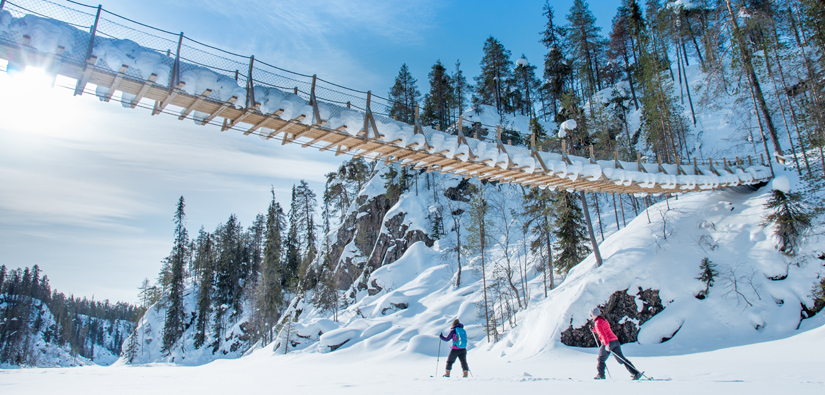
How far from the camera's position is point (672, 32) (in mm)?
41656

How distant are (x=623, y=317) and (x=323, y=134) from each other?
12.9 meters

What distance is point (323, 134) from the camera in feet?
26.3

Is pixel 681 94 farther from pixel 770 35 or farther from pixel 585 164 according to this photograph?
pixel 585 164

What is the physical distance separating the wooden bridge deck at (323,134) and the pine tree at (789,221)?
4460mm

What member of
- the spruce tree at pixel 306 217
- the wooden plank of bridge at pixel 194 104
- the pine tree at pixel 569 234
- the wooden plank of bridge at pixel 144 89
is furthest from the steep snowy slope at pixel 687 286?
the spruce tree at pixel 306 217

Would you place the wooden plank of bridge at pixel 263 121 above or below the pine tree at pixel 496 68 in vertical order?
below

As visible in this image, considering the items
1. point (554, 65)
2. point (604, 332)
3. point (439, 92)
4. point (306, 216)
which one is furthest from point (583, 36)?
point (604, 332)

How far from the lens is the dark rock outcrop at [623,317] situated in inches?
554

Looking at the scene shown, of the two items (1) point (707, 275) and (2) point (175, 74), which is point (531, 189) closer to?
(1) point (707, 275)

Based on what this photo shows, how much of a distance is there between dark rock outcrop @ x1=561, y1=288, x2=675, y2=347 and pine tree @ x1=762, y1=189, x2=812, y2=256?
15.4ft

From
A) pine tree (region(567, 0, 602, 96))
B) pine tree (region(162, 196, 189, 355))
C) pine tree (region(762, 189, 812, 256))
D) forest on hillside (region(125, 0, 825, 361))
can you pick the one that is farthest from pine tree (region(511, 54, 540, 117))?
pine tree (region(162, 196, 189, 355))

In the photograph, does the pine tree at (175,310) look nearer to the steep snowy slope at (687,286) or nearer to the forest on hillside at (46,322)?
the forest on hillside at (46,322)

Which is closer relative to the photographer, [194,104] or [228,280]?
[194,104]

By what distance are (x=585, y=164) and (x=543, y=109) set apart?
5294 centimetres
